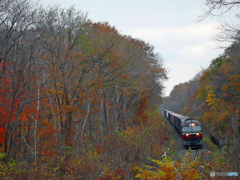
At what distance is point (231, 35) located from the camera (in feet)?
37.5

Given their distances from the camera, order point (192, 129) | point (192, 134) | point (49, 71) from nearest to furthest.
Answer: point (49, 71)
point (192, 134)
point (192, 129)

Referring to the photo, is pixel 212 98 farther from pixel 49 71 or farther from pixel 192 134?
pixel 49 71

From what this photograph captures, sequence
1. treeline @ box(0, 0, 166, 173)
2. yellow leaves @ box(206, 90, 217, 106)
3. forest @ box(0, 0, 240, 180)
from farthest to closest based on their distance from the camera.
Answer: yellow leaves @ box(206, 90, 217, 106), treeline @ box(0, 0, 166, 173), forest @ box(0, 0, 240, 180)

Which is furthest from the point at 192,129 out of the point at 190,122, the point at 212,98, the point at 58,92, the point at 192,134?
the point at 212,98

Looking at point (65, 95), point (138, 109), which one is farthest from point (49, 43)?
point (138, 109)

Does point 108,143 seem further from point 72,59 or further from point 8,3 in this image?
point 8,3

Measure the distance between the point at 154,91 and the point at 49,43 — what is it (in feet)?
81.9

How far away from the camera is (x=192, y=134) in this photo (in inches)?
889

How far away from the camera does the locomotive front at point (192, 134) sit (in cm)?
2242

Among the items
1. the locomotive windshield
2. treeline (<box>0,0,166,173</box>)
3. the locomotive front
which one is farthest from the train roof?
treeline (<box>0,0,166,173</box>)

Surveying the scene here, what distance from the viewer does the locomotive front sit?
73.6 feet

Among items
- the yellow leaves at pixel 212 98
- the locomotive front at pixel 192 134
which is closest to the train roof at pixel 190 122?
the locomotive front at pixel 192 134

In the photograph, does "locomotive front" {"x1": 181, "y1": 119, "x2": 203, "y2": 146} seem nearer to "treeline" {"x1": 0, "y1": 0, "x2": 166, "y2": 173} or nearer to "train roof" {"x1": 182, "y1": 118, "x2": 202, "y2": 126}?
"train roof" {"x1": 182, "y1": 118, "x2": 202, "y2": 126}

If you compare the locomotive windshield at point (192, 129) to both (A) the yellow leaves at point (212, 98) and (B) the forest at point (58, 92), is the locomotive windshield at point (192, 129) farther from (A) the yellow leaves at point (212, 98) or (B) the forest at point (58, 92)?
(A) the yellow leaves at point (212, 98)
